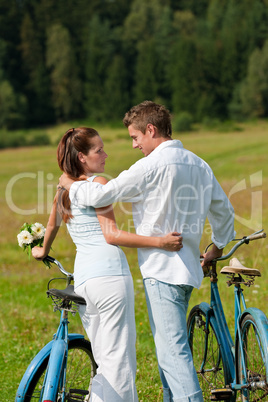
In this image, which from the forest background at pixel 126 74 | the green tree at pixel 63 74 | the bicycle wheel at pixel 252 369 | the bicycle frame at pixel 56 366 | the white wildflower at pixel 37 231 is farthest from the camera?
the green tree at pixel 63 74

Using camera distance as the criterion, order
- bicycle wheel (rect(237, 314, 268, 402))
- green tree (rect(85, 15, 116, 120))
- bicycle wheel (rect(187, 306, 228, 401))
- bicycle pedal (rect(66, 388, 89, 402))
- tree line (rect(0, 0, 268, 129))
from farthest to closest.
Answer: green tree (rect(85, 15, 116, 120)) → tree line (rect(0, 0, 268, 129)) → bicycle wheel (rect(187, 306, 228, 401)) → bicycle pedal (rect(66, 388, 89, 402)) → bicycle wheel (rect(237, 314, 268, 402))

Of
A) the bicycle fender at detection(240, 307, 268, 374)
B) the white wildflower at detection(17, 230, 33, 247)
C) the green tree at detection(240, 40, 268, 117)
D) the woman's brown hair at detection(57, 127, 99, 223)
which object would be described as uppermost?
the green tree at detection(240, 40, 268, 117)

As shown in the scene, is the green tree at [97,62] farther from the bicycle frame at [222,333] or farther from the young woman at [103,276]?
the young woman at [103,276]

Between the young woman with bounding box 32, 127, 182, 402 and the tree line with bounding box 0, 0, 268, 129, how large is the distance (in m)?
82.5

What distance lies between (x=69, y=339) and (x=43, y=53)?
111 meters

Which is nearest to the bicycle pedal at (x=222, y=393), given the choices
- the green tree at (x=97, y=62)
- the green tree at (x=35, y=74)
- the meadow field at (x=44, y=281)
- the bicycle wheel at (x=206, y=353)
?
the bicycle wheel at (x=206, y=353)

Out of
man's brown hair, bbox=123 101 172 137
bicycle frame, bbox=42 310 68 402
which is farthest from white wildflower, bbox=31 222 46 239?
man's brown hair, bbox=123 101 172 137

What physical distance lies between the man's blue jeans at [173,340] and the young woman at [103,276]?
0.52ft

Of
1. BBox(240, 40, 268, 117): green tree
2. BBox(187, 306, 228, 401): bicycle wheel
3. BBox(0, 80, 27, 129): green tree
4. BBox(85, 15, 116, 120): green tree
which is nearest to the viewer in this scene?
BBox(187, 306, 228, 401): bicycle wheel

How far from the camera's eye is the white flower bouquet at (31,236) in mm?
4281

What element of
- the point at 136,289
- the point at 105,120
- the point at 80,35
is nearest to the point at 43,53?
the point at 80,35

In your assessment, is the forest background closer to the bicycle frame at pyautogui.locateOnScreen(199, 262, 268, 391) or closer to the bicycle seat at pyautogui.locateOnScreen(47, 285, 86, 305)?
the bicycle frame at pyautogui.locateOnScreen(199, 262, 268, 391)

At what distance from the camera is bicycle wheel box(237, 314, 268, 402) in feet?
12.5

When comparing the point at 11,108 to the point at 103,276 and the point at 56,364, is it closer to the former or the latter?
the point at 103,276
